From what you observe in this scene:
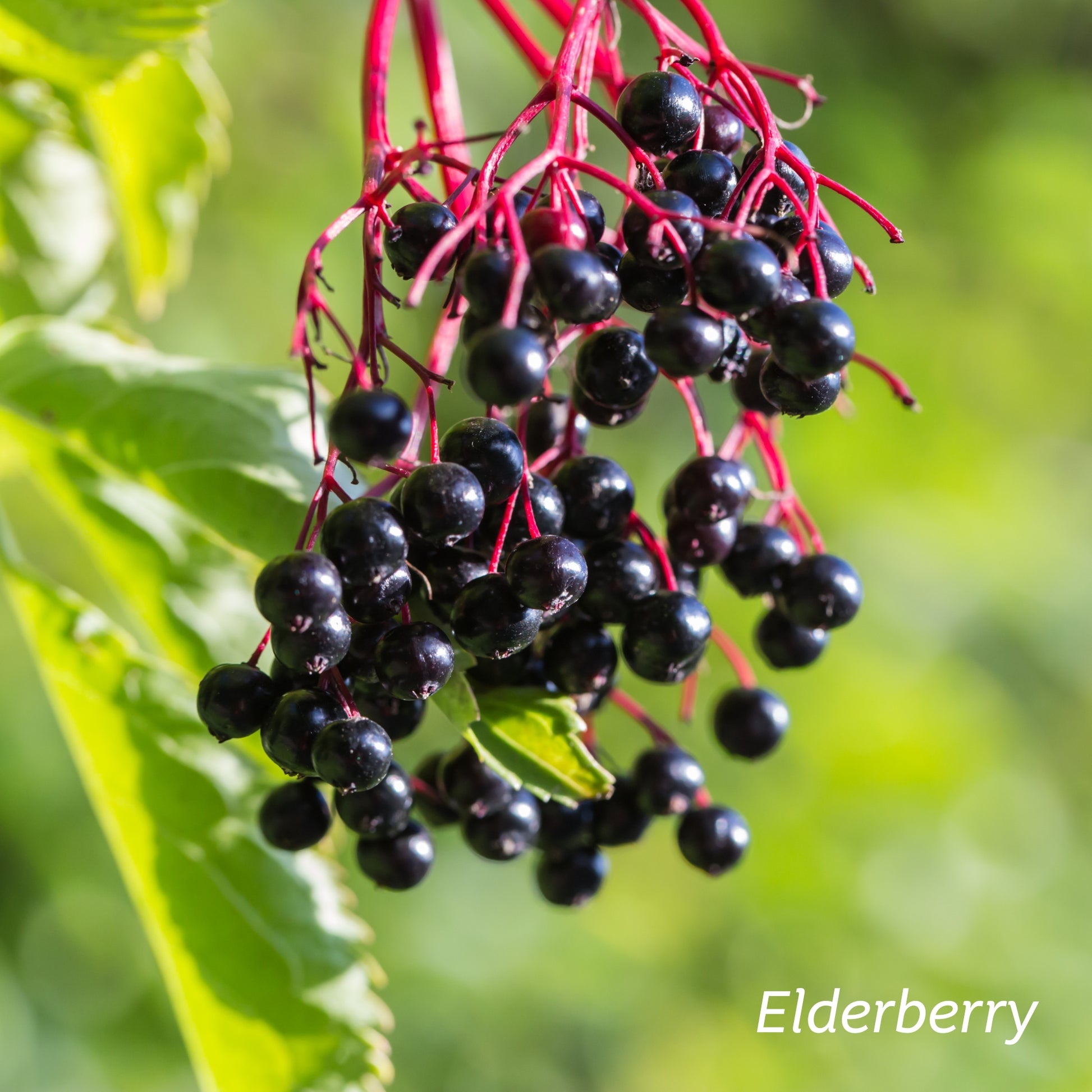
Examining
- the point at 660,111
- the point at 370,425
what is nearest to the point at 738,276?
the point at 660,111

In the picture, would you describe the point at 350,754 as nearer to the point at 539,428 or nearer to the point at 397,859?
the point at 397,859

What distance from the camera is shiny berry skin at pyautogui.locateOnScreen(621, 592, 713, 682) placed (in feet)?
3.47

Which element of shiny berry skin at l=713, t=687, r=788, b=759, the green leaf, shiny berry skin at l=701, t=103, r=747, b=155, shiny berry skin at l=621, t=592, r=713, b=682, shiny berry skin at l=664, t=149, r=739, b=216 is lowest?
the green leaf

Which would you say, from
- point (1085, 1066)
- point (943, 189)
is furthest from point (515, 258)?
point (943, 189)

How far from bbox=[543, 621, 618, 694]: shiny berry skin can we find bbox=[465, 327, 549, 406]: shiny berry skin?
342mm

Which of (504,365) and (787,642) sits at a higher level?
(787,642)

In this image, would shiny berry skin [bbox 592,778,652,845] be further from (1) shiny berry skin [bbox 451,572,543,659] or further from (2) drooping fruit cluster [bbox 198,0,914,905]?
(1) shiny berry skin [bbox 451,572,543,659]

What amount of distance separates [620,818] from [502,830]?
0.20 metres

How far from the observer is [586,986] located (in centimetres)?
335

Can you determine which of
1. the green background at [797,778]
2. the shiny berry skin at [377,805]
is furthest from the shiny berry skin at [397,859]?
the green background at [797,778]

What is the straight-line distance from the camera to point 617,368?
95 centimetres

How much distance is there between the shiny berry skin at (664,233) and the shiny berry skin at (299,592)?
0.36m

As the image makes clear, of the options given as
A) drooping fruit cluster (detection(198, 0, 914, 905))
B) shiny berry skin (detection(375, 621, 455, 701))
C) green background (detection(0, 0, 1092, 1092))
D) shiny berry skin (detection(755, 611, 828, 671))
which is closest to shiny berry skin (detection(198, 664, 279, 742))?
drooping fruit cluster (detection(198, 0, 914, 905))

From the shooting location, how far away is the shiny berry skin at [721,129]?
102cm
